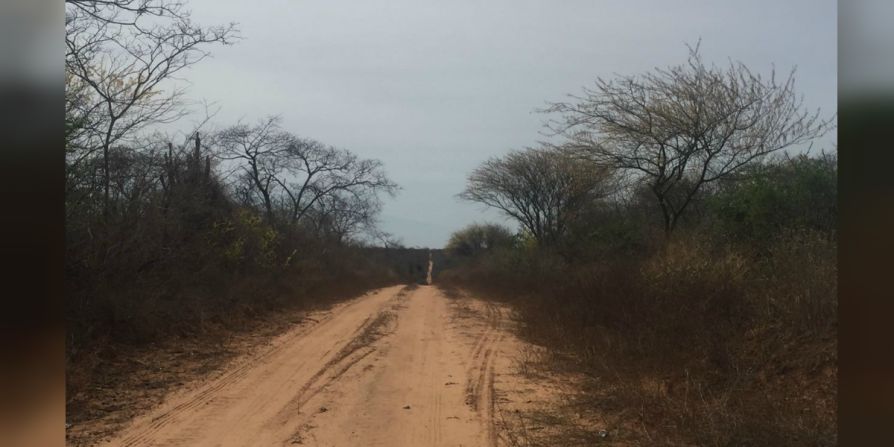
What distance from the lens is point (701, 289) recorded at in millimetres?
8297

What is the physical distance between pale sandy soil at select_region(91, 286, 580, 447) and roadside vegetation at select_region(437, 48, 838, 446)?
0.78 meters

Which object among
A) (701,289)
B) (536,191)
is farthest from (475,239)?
(701,289)

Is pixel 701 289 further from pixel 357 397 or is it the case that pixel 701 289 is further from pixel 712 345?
pixel 357 397

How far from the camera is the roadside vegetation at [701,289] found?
17.9 ft

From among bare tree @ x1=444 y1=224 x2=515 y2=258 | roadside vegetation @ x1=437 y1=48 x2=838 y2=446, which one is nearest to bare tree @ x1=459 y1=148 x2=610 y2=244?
roadside vegetation @ x1=437 y1=48 x2=838 y2=446

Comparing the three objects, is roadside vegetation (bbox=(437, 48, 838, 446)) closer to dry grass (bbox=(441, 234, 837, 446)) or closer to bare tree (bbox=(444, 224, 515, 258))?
dry grass (bbox=(441, 234, 837, 446))

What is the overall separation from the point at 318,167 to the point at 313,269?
38.9ft

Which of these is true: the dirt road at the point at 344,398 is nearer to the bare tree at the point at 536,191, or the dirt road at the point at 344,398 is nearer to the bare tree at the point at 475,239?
the bare tree at the point at 536,191

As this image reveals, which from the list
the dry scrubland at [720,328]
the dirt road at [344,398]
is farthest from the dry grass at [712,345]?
the dirt road at [344,398]

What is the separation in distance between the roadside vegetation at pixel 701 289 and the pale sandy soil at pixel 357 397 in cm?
78

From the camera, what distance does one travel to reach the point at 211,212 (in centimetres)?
1562

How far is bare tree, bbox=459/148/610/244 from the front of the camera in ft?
89.3

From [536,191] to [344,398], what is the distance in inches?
1008
